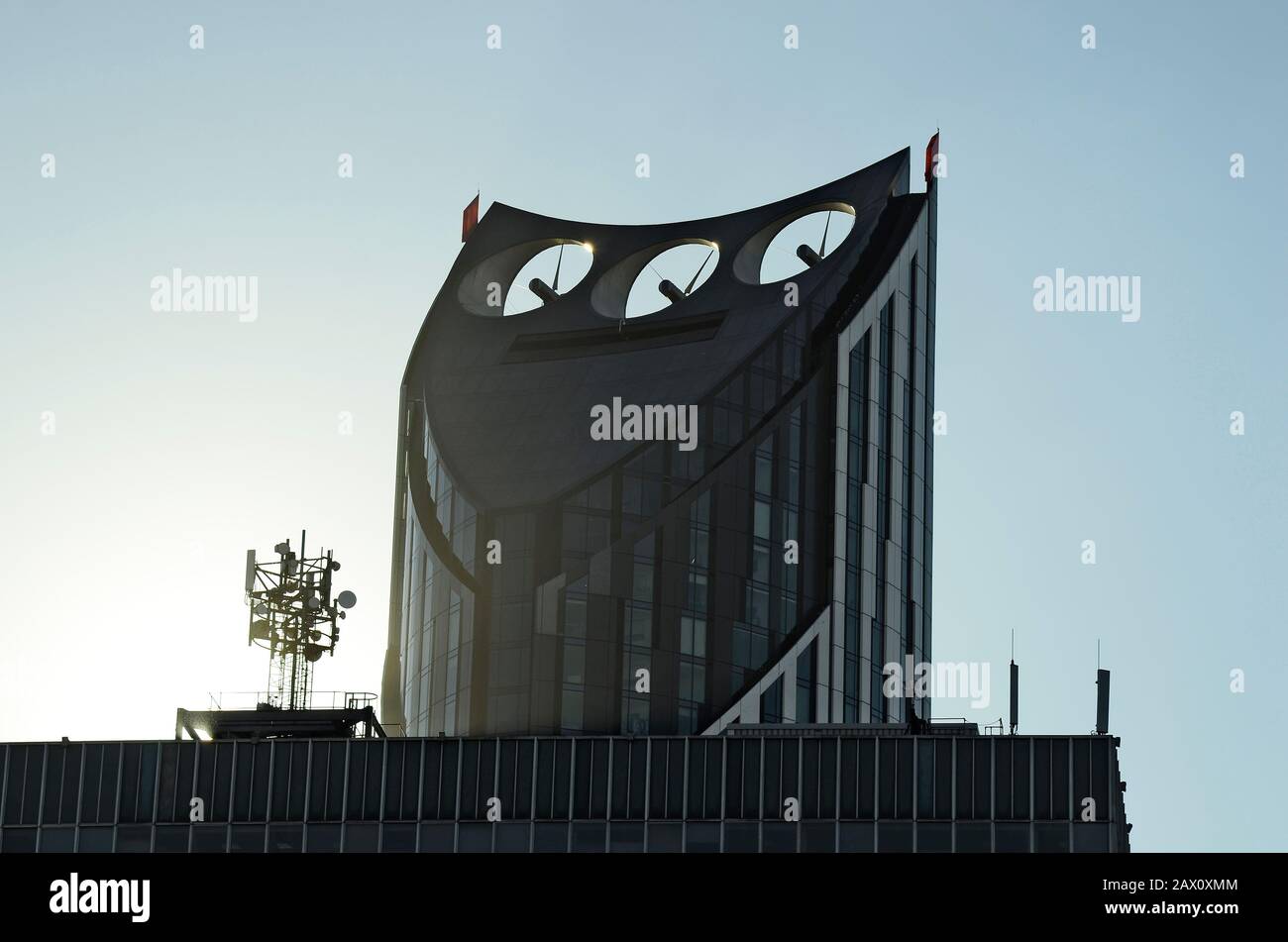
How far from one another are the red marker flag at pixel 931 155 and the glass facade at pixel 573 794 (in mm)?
65966

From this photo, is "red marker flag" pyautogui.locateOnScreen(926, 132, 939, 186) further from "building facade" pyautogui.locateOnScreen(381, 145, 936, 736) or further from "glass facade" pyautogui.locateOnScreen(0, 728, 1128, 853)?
"glass facade" pyautogui.locateOnScreen(0, 728, 1128, 853)

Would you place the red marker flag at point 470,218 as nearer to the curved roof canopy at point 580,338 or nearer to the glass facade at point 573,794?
the curved roof canopy at point 580,338

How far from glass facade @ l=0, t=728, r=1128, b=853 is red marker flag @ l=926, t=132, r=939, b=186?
2597 inches

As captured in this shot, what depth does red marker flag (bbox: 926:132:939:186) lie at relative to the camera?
169 metres

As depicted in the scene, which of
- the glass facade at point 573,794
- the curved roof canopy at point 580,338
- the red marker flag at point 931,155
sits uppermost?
the red marker flag at point 931,155

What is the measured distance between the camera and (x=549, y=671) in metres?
148

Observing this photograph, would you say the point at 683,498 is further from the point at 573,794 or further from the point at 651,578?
the point at 573,794

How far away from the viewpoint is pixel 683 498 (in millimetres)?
149000

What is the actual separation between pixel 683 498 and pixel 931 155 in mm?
35315

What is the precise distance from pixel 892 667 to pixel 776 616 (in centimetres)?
1014

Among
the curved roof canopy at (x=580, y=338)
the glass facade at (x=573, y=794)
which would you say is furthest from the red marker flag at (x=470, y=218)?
the glass facade at (x=573, y=794)

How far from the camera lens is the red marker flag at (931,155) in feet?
554

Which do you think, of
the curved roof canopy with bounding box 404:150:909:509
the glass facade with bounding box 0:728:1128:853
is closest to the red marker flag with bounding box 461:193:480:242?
the curved roof canopy with bounding box 404:150:909:509
